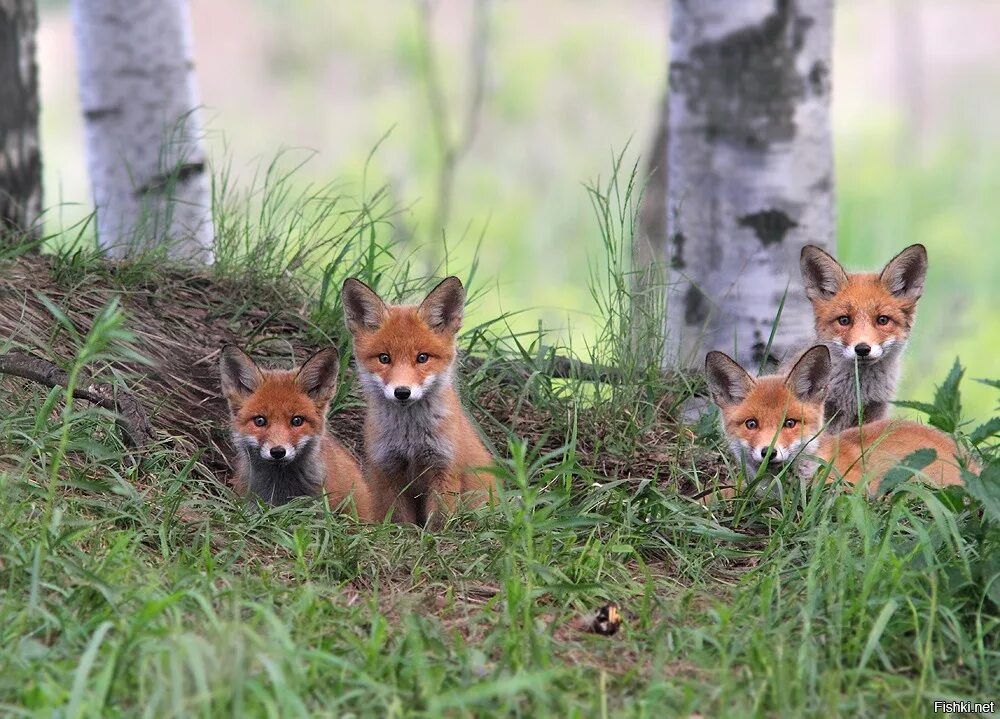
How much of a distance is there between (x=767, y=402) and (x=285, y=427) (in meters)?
1.86

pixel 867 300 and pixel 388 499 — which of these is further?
pixel 867 300

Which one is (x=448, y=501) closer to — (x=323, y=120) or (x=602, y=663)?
(x=602, y=663)

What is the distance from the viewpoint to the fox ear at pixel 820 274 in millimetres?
5074

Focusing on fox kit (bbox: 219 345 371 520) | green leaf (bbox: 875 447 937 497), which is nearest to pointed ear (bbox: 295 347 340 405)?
fox kit (bbox: 219 345 371 520)

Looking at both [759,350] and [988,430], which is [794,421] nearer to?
[988,430]

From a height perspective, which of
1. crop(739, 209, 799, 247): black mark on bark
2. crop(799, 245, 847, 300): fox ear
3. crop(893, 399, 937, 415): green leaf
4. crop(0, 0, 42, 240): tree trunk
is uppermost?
crop(0, 0, 42, 240): tree trunk

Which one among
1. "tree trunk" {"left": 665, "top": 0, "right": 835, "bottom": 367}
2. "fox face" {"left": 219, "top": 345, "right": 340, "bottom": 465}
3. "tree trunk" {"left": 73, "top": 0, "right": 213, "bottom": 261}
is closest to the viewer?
"fox face" {"left": 219, "top": 345, "right": 340, "bottom": 465}

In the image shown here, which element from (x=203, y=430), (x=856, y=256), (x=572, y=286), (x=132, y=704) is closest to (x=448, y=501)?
A: (x=203, y=430)

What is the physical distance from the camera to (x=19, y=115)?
19.6 ft

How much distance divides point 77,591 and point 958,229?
41.8 feet

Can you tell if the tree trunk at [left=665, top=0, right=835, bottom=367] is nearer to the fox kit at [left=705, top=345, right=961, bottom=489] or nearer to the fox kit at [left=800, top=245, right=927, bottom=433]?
the fox kit at [left=800, top=245, right=927, bottom=433]

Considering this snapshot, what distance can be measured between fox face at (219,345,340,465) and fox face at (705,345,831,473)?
1.54 m

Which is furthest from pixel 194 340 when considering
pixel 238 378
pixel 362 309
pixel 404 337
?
pixel 404 337

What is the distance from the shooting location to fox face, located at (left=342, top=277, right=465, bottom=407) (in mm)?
4512
